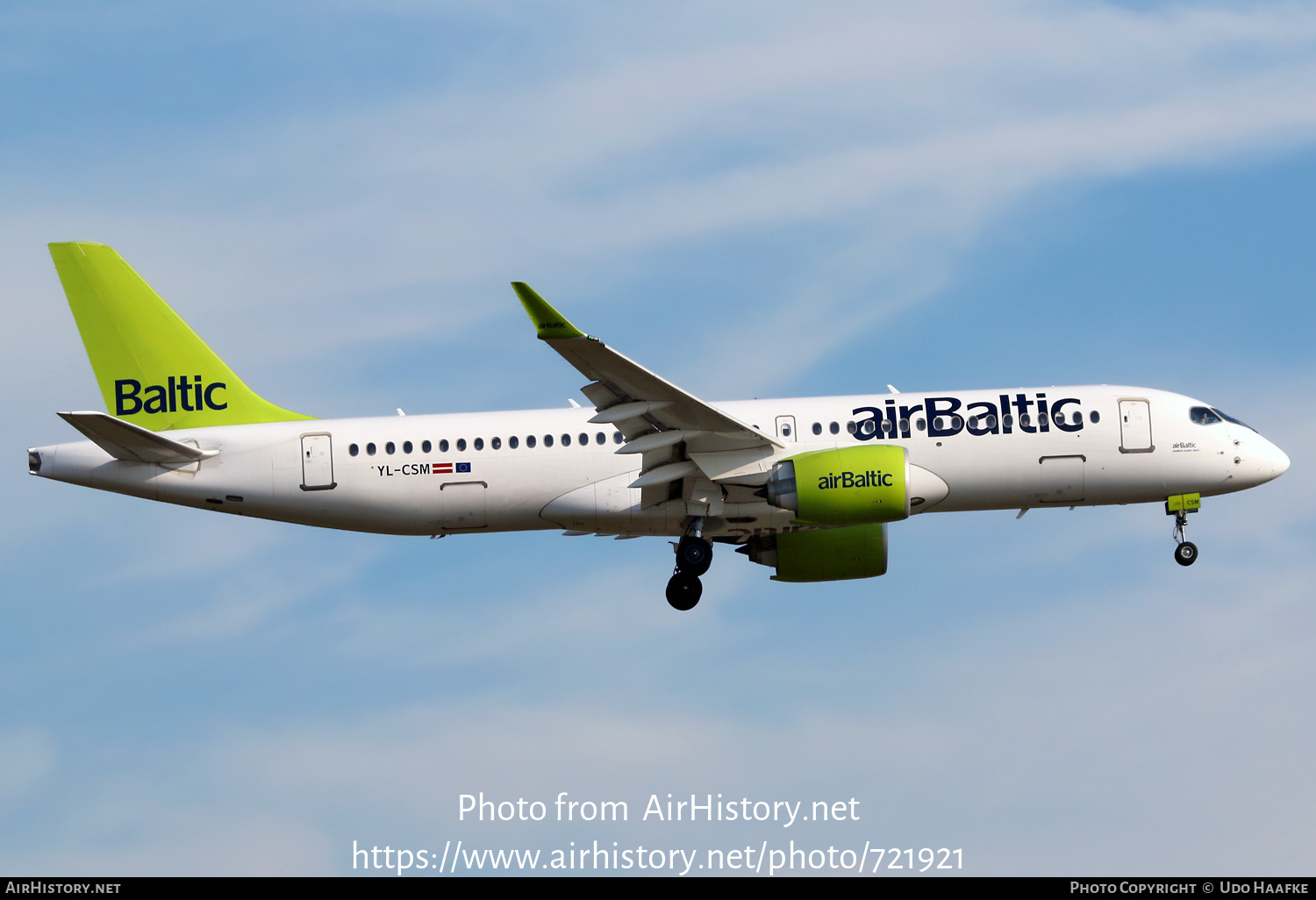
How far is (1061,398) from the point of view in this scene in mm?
35406

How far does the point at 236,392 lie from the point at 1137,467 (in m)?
21.8

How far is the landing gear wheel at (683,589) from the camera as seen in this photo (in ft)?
118

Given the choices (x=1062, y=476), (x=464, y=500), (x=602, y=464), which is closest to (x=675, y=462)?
(x=602, y=464)

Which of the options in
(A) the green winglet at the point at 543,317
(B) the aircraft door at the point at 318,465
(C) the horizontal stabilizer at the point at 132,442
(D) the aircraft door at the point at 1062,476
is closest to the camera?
Result: (A) the green winglet at the point at 543,317

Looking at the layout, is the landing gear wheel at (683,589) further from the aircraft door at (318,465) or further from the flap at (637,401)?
the aircraft door at (318,465)

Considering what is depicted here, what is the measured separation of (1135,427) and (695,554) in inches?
424

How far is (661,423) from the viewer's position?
3309cm

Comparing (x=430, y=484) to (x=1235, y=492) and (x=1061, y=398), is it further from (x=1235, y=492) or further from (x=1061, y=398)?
(x=1235, y=492)

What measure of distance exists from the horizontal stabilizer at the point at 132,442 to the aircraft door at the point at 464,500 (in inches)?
222

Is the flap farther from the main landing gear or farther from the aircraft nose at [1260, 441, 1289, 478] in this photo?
the aircraft nose at [1260, 441, 1289, 478]

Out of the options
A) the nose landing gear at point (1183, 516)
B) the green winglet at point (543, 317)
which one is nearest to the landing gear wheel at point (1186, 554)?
the nose landing gear at point (1183, 516)

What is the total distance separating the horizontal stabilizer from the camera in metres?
33.1

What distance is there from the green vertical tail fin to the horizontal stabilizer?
1.37 meters

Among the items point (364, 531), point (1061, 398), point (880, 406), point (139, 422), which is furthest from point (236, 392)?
point (1061, 398)
